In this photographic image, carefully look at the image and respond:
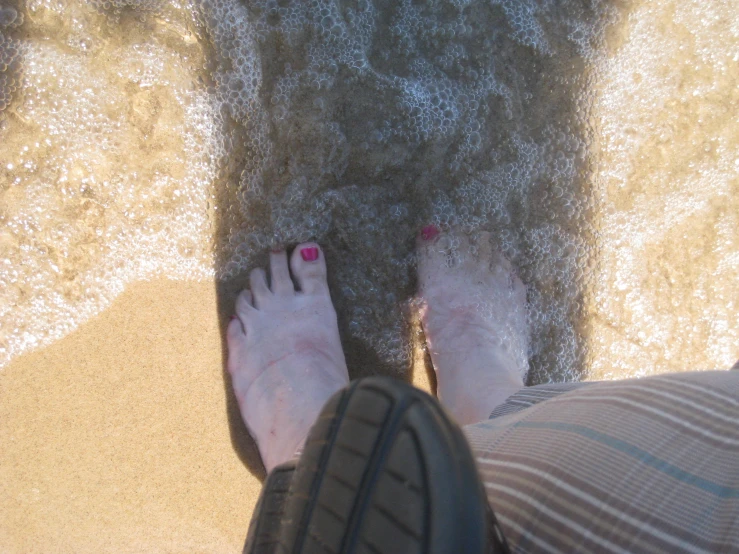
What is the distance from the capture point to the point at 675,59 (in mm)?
1413

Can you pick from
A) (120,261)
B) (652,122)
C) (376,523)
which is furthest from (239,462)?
(652,122)

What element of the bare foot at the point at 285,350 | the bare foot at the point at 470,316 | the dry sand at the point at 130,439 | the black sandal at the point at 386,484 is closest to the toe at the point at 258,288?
the bare foot at the point at 285,350

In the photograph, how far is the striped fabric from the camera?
0.68 meters

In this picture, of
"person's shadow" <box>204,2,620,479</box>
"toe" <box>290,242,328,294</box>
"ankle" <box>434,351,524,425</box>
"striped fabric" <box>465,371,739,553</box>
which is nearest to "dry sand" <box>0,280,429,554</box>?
"person's shadow" <box>204,2,620,479</box>

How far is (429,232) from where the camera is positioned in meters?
1.34

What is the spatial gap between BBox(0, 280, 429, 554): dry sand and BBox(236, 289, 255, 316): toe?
69 millimetres

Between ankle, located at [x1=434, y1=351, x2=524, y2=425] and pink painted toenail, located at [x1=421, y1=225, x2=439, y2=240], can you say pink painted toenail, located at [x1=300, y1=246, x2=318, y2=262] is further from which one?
ankle, located at [x1=434, y1=351, x2=524, y2=425]

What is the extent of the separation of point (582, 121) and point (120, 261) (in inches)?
43.6

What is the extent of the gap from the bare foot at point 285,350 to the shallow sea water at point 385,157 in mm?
56

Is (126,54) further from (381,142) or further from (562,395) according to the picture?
(562,395)

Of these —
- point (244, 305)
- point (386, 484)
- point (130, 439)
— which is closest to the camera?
point (386, 484)

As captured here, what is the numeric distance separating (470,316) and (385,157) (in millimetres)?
429

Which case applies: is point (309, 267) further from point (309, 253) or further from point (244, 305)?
point (244, 305)

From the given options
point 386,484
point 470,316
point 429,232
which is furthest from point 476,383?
point 386,484
